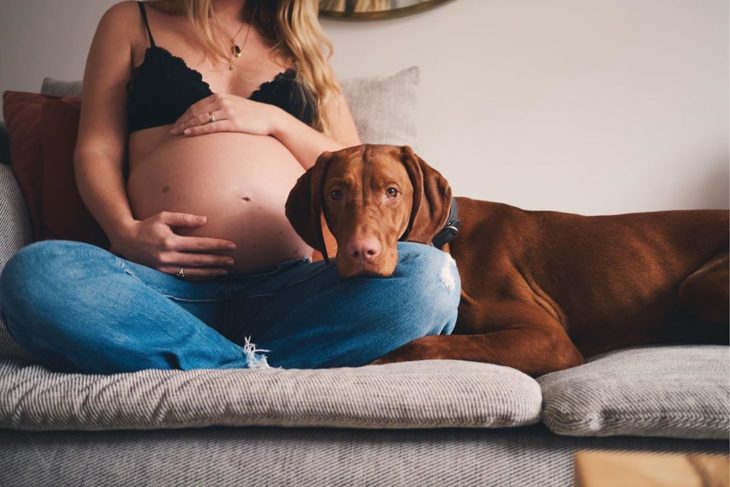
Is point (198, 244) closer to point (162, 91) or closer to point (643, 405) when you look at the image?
point (162, 91)

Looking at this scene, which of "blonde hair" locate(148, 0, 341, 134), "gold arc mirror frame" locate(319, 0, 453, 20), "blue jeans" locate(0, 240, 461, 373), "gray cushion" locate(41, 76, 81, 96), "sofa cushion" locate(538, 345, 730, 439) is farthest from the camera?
"gold arc mirror frame" locate(319, 0, 453, 20)

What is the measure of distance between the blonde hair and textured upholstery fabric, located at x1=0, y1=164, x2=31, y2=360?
0.74 m

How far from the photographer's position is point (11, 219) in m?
1.71

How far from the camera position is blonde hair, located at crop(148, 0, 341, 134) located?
193 cm

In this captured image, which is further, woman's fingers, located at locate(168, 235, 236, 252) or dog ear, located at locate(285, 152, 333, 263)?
dog ear, located at locate(285, 152, 333, 263)

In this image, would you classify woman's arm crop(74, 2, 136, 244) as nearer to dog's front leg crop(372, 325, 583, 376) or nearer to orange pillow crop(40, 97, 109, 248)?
orange pillow crop(40, 97, 109, 248)

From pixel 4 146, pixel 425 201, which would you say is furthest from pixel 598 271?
pixel 4 146

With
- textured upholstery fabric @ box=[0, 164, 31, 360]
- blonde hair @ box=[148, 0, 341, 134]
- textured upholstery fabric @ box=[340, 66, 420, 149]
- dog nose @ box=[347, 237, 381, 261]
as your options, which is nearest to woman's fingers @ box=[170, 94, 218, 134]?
blonde hair @ box=[148, 0, 341, 134]

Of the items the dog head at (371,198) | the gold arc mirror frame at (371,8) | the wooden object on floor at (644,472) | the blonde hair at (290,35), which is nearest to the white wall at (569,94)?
the gold arc mirror frame at (371,8)

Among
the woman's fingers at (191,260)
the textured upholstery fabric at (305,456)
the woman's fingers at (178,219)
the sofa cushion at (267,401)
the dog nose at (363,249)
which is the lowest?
the textured upholstery fabric at (305,456)

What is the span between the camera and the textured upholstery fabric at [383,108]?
2.32 m

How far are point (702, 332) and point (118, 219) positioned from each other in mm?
1668

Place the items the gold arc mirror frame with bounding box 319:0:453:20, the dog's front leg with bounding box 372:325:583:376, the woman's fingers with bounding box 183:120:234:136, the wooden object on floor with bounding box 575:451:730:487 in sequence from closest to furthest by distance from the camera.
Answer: the wooden object on floor with bounding box 575:451:730:487, the dog's front leg with bounding box 372:325:583:376, the woman's fingers with bounding box 183:120:234:136, the gold arc mirror frame with bounding box 319:0:453:20

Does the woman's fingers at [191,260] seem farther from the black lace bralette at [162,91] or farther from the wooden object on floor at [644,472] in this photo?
the wooden object on floor at [644,472]
